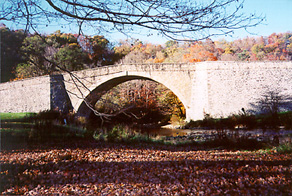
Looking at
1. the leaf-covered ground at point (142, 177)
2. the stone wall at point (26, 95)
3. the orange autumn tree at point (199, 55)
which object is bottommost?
the leaf-covered ground at point (142, 177)

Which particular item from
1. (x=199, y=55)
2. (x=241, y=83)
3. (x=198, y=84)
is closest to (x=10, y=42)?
(x=198, y=84)

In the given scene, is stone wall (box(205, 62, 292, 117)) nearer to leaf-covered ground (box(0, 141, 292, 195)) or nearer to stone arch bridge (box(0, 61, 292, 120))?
stone arch bridge (box(0, 61, 292, 120))

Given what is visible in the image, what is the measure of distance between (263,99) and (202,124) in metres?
3.95

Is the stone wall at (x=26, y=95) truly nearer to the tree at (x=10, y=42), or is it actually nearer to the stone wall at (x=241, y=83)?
the tree at (x=10, y=42)

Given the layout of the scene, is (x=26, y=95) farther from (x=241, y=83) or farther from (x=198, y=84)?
(x=241, y=83)

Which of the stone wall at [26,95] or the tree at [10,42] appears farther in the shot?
the stone wall at [26,95]

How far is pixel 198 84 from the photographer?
50.2ft

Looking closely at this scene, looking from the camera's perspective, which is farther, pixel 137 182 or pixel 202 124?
pixel 202 124

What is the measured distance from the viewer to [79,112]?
17.3 metres

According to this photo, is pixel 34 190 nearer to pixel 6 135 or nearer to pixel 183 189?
pixel 183 189

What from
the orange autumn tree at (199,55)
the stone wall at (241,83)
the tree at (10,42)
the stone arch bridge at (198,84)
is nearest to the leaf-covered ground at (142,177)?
the tree at (10,42)

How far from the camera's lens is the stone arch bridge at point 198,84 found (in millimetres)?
14156

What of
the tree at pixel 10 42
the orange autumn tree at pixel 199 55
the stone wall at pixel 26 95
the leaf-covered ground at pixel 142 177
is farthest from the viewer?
the orange autumn tree at pixel 199 55

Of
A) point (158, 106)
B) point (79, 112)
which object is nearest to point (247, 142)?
point (158, 106)
